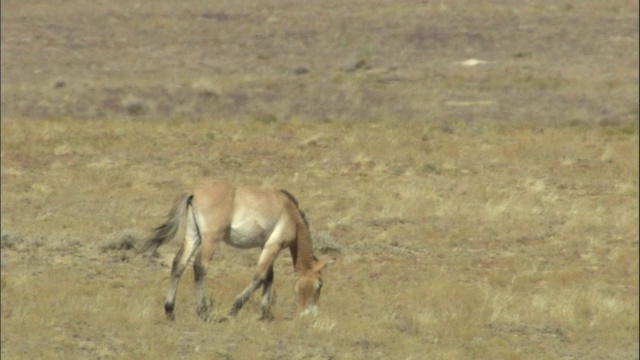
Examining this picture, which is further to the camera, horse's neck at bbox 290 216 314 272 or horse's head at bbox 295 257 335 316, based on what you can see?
horse's neck at bbox 290 216 314 272

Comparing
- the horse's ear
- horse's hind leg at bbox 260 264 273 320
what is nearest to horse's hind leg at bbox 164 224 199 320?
horse's hind leg at bbox 260 264 273 320

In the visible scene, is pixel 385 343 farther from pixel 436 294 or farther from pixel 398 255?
pixel 398 255

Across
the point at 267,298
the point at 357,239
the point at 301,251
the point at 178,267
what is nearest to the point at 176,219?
the point at 178,267

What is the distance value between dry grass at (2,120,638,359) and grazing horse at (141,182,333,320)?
0.34m

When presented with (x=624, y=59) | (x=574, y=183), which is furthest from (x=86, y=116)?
(x=624, y=59)

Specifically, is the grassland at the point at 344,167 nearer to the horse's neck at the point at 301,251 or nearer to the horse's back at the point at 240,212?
the horse's neck at the point at 301,251

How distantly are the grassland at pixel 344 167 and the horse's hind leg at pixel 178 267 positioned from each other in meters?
0.20

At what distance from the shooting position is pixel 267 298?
557 inches

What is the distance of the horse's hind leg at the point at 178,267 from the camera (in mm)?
13836

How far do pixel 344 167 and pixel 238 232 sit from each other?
1381 cm

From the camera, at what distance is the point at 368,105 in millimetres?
37656

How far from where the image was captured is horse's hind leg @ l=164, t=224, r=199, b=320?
545 inches

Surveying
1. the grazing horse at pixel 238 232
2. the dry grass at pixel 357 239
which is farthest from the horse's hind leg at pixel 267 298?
the dry grass at pixel 357 239

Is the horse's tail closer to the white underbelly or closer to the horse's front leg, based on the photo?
the white underbelly
